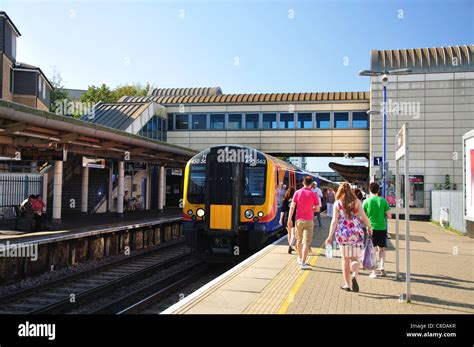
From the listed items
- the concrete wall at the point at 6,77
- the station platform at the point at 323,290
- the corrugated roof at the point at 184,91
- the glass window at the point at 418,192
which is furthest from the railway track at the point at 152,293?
the corrugated roof at the point at 184,91

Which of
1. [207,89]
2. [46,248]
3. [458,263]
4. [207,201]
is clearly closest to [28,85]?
[207,89]

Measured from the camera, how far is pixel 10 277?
10656mm

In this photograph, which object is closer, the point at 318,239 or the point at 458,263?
the point at 458,263

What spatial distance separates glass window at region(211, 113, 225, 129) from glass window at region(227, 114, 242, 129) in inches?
22.1

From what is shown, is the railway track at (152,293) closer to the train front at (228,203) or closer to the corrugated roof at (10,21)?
the train front at (228,203)

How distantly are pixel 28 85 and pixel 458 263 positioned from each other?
109 feet

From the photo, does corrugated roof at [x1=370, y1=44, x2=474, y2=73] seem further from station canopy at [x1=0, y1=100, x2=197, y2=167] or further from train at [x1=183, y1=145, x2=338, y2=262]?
train at [x1=183, y1=145, x2=338, y2=262]

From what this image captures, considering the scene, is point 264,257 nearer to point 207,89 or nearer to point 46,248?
point 46,248

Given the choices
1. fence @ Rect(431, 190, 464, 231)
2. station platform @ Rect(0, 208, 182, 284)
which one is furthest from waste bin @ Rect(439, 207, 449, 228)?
station platform @ Rect(0, 208, 182, 284)

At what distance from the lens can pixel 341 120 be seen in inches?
1228

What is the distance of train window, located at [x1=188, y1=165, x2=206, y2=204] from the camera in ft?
37.7

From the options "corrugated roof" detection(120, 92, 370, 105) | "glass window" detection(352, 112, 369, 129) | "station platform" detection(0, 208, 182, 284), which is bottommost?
"station platform" detection(0, 208, 182, 284)

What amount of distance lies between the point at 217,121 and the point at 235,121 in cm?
143
